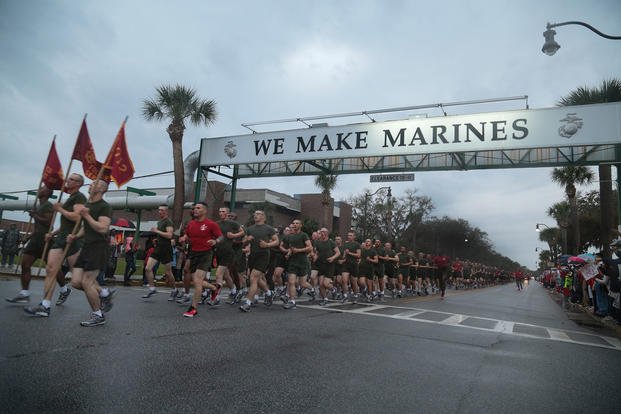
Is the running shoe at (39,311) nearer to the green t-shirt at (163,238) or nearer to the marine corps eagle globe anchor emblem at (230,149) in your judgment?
the green t-shirt at (163,238)

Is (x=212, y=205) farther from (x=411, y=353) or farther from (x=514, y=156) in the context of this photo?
(x=411, y=353)

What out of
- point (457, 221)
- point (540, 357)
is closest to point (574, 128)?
point (540, 357)

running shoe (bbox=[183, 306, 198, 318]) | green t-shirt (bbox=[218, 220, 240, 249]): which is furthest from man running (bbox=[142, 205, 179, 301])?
running shoe (bbox=[183, 306, 198, 318])

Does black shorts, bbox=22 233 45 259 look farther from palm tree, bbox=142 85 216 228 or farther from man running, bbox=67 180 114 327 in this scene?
palm tree, bbox=142 85 216 228

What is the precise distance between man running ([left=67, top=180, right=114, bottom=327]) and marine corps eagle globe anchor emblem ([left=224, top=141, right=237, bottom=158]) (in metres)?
14.1

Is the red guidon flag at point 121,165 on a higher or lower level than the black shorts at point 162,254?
higher

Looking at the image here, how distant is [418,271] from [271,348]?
16.7 meters

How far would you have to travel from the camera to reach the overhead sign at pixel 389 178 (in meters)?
17.0

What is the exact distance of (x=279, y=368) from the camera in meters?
3.97

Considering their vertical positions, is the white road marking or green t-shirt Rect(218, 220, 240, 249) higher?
green t-shirt Rect(218, 220, 240, 249)

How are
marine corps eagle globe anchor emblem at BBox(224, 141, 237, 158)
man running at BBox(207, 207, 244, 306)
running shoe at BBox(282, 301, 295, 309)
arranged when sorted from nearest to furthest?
man running at BBox(207, 207, 244, 306) → running shoe at BBox(282, 301, 295, 309) → marine corps eagle globe anchor emblem at BBox(224, 141, 237, 158)

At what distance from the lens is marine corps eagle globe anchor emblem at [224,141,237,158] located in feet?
65.4

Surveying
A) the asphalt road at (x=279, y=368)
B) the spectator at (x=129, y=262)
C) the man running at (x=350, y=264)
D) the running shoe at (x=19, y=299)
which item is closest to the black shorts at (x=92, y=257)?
the asphalt road at (x=279, y=368)

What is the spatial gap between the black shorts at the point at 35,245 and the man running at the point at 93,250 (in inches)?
62.7
